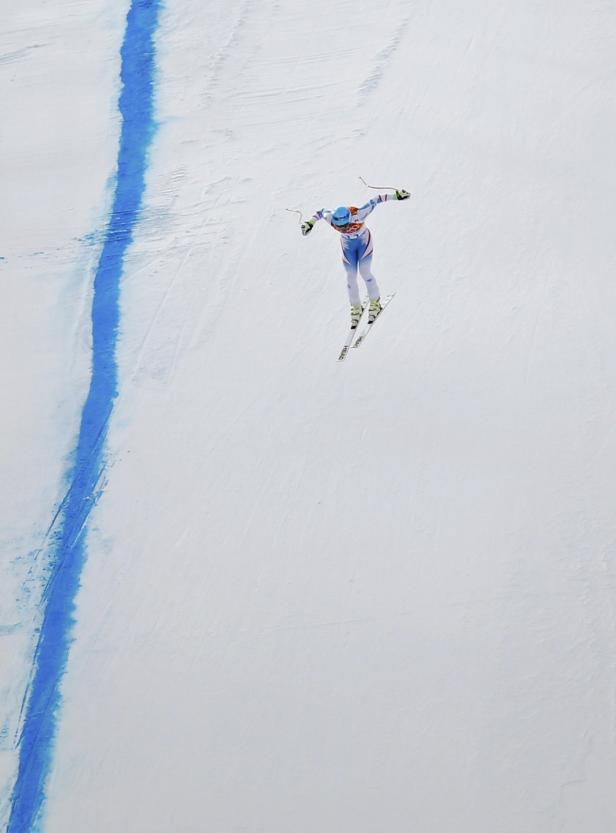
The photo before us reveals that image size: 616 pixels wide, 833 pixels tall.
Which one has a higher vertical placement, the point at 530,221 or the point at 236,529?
the point at 530,221

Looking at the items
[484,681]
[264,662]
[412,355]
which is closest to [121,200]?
[412,355]

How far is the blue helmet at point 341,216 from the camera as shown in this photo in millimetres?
8430

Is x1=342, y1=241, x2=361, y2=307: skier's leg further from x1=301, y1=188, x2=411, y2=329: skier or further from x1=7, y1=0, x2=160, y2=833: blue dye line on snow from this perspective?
x1=7, y1=0, x2=160, y2=833: blue dye line on snow

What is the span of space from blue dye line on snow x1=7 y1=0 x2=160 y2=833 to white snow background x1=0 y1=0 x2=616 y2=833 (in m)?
0.12

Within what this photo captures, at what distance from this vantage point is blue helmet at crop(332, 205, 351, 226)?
8.43 metres

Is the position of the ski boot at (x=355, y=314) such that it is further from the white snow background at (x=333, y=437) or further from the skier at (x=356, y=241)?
the white snow background at (x=333, y=437)

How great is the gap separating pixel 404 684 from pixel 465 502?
1533 millimetres

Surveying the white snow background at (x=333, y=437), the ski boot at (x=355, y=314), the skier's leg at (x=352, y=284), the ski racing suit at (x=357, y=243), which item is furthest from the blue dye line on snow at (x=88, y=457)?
the ski racing suit at (x=357, y=243)

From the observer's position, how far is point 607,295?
10.0m

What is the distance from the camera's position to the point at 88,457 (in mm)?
9758

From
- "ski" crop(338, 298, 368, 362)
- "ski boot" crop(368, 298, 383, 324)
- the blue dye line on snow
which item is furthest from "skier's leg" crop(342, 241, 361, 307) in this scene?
the blue dye line on snow

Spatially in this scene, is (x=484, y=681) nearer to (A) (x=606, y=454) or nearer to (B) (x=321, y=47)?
(A) (x=606, y=454)

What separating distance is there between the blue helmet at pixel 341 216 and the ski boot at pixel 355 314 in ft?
3.51

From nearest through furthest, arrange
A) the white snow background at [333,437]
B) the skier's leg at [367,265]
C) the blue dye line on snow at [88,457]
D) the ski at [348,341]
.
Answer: the white snow background at [333,437] → the blue dye line on snow at [88,457] → the skier's leg at [367,265] → the ski at [348,341]
